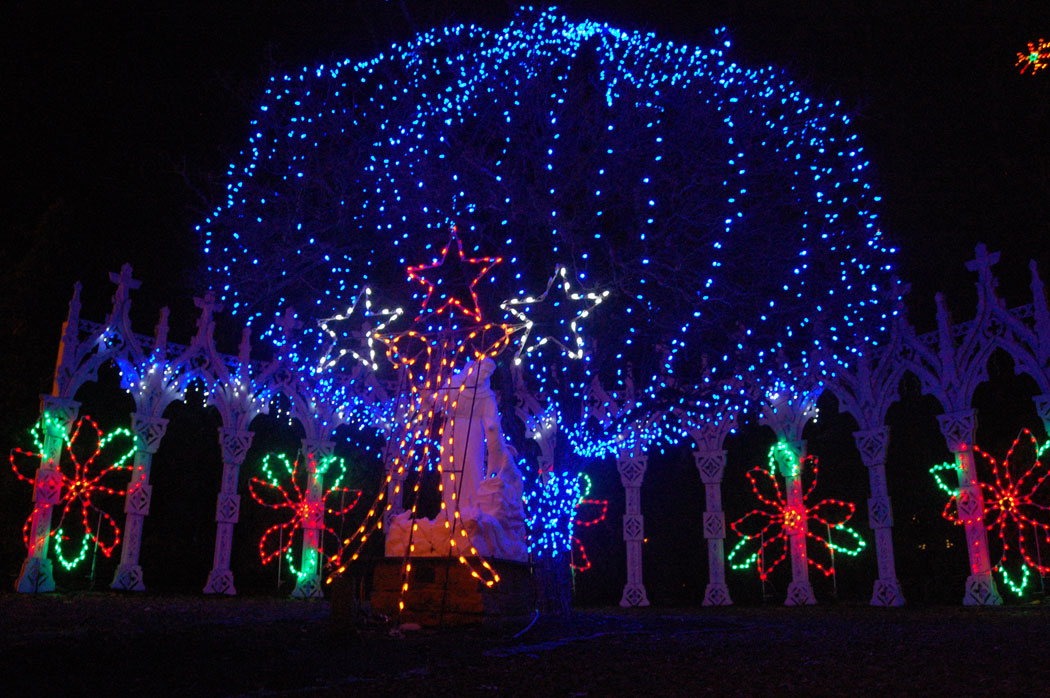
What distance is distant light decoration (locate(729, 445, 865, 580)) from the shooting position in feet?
45.0

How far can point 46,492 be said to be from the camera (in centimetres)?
1170

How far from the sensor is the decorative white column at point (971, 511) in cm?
1109

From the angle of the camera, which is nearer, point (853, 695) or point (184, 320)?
point (853, 695)

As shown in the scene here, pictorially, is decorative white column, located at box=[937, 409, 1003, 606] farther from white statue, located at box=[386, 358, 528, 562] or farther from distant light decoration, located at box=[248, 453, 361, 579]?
distant light decoration, located at box=[248, 453, 361, 579]

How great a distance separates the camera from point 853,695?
3846mm

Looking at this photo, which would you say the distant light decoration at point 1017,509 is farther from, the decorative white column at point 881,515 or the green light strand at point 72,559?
the green light strand at point 72,559

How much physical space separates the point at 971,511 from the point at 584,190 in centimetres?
747

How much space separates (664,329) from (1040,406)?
581 cm

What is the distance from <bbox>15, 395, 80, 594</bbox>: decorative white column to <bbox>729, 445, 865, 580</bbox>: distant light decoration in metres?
11.3

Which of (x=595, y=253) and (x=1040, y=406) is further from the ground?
(x=595, y=253)

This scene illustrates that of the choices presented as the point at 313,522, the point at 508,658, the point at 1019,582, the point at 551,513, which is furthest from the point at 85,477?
the point at 1019,582

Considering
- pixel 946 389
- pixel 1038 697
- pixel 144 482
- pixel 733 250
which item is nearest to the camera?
pixel 1038 697

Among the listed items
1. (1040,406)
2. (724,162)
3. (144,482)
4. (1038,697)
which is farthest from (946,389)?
(144,482)

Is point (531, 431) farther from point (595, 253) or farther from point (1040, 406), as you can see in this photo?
point (1040, 406)
